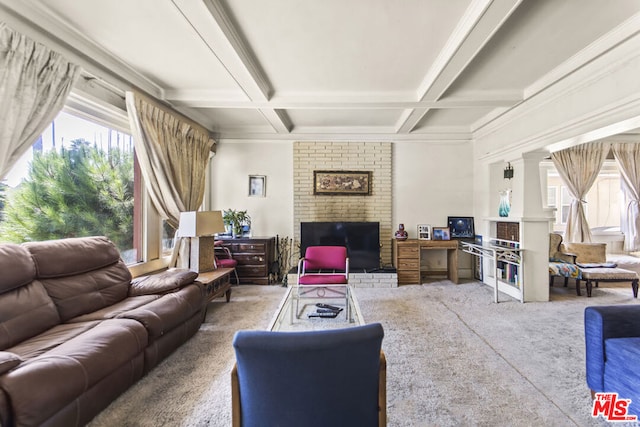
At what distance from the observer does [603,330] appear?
159 cm

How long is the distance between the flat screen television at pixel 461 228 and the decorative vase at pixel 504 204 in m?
0.64

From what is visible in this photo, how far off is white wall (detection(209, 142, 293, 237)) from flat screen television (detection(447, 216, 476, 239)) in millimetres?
2983

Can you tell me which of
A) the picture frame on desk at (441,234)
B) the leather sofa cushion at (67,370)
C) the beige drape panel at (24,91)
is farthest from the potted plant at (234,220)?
the picture frame on desk at (441,234)

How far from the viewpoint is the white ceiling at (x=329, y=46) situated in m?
1.92

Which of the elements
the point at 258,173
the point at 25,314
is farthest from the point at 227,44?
the point at 258,173

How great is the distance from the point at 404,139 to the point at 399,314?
3141mm

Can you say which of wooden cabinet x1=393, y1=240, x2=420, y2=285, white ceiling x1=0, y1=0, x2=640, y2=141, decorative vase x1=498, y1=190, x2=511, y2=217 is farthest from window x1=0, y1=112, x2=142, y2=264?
decorative vase x1=498, y1=190, x2=511, y2=217

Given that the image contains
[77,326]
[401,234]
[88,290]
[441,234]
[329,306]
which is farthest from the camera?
[441,234]

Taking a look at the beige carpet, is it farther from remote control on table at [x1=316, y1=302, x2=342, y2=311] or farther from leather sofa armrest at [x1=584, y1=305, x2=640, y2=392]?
remote control on table at [x1=316, y1=302, x2=342, y2=311]

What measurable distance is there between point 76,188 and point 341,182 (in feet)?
11.7

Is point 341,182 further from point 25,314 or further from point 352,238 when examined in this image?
point 25,314

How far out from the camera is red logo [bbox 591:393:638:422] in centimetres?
146

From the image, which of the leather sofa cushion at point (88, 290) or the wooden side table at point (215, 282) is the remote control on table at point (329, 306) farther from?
the leather sofa cushion at point (88, 290)

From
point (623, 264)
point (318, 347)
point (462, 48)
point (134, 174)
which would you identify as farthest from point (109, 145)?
point (623, 264)
